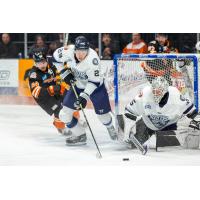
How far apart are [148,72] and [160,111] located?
737mm

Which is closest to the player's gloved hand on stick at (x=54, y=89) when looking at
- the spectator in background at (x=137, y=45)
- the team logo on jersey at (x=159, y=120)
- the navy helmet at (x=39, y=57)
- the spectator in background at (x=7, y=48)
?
the navy helmet at (x=39, y=57)

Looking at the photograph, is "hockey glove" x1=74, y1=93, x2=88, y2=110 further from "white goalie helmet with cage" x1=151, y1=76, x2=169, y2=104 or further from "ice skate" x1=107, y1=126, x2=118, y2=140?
"white goalie helmet with cage" x1=151, y1=76, x2=169, y2=104

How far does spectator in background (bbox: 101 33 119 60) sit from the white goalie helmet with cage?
8.33 feet

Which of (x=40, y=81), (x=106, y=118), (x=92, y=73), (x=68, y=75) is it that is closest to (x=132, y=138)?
(x=106, y=118)

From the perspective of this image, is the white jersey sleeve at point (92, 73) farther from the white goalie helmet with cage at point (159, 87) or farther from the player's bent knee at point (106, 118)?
the white goalie helmet with cage at point (159, 87)

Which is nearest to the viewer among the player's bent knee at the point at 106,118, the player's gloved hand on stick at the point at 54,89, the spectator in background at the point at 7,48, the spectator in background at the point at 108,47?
the player's bent knee at the point at 106,118

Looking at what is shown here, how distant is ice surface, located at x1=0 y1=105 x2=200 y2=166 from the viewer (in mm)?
4703

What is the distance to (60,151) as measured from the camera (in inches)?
200

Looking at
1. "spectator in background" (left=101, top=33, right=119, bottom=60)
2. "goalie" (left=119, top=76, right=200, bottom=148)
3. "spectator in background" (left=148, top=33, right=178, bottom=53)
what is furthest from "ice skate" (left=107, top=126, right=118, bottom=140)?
"spectator in background" (left=101, top=33, right=119, bottom=60)

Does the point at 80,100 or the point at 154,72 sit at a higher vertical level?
the point at 154,72

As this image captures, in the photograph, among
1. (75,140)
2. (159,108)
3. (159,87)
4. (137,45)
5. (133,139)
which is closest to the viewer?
(159,87)

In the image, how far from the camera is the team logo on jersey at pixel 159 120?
4.85m

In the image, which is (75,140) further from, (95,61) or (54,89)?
(95,61)
